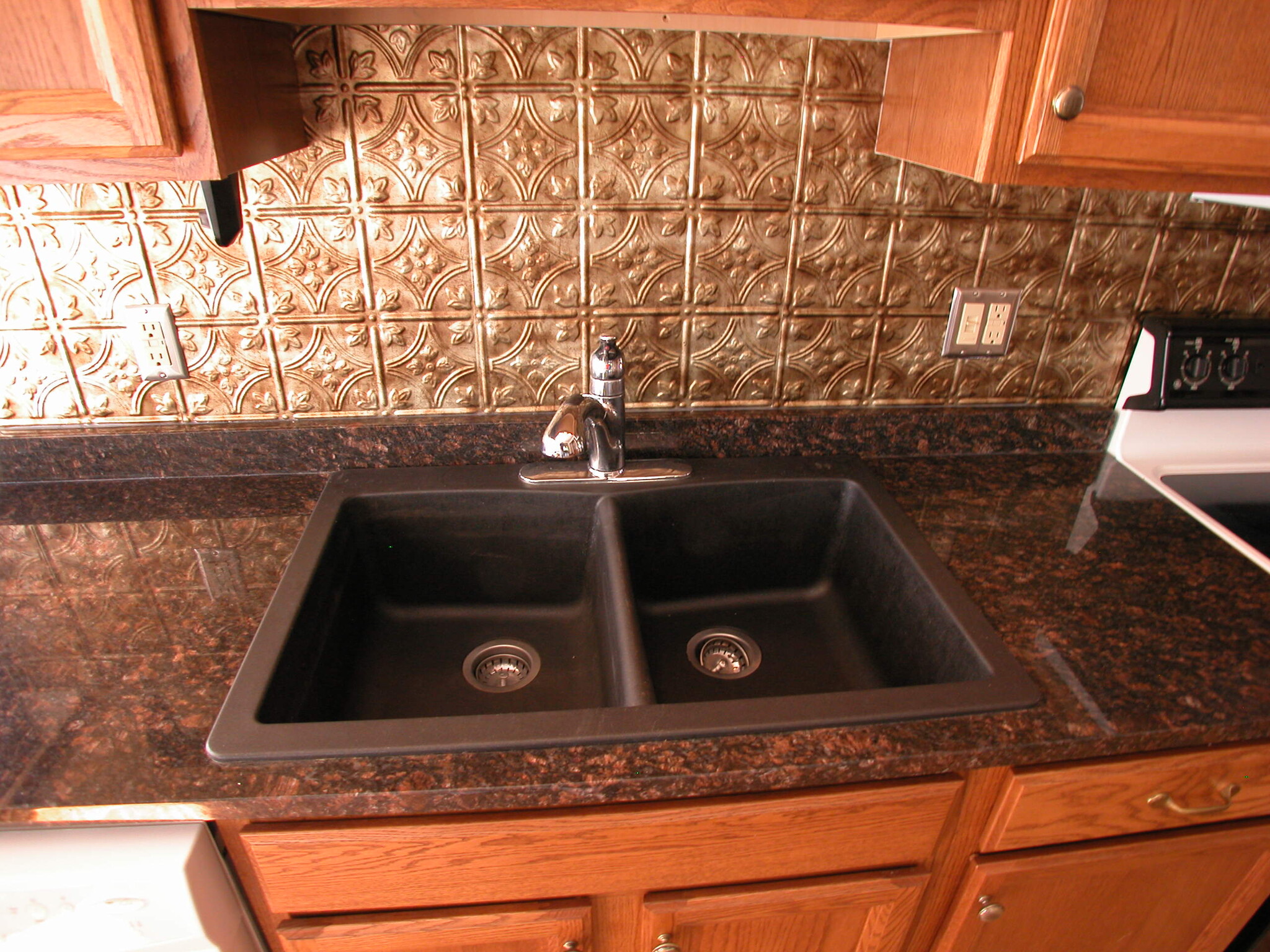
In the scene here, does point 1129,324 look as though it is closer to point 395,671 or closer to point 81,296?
point 395,671

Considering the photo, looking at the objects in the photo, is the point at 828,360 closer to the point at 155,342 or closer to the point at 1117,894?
the point at 1117,894

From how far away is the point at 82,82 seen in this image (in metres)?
0.68

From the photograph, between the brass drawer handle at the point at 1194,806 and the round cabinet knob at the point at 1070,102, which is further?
the brass drawer handle at the point at 1194,806

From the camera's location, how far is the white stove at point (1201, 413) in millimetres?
1191

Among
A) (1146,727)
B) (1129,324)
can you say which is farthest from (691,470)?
(1129,324)

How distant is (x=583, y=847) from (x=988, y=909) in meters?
0.50

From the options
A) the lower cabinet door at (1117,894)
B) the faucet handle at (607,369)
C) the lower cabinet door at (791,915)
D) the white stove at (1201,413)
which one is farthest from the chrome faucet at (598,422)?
the white stove at (1201,413)

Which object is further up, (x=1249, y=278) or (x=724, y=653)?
(x=1249, y=278)

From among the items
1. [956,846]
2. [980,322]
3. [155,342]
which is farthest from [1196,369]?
[155,342]

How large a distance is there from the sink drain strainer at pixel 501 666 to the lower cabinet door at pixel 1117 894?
60 centimetres

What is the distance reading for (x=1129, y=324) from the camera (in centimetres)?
124

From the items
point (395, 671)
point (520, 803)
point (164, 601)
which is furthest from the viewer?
point (395, 671)

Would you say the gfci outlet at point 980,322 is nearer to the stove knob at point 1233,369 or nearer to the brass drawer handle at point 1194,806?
the stove knob at point 1233,369

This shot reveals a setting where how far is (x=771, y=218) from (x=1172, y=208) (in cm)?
62
